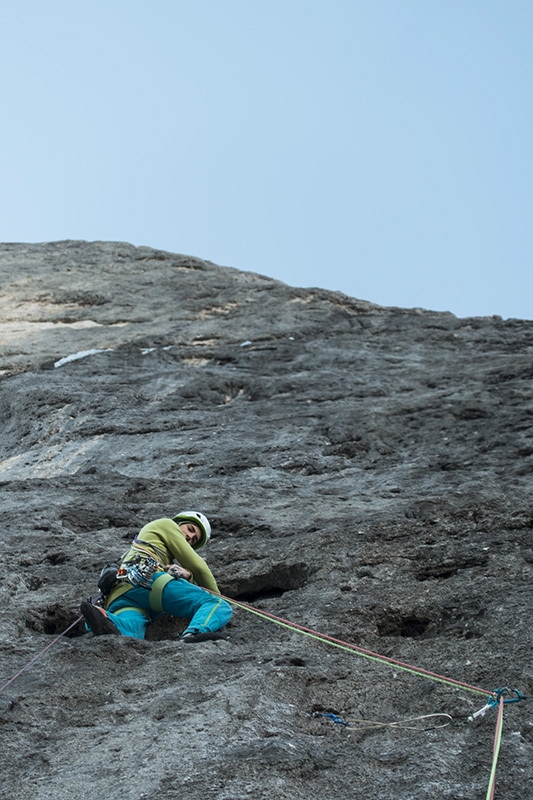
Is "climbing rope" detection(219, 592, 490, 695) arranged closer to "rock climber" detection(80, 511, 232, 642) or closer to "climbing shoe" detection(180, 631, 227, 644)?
"rock climber" detection(80, 511, 232, 642)

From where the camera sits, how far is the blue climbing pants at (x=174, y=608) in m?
6.25

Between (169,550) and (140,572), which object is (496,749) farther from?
(169,550)

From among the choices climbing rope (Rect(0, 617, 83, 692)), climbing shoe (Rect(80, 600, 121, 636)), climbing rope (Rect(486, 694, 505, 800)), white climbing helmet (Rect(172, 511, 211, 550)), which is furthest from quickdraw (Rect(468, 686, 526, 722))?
white climbing helmet (Rect(172, 511, 211, 550))

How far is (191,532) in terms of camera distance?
290 inches

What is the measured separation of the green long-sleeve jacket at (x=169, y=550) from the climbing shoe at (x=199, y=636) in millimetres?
579

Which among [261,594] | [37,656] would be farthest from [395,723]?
[261,594]

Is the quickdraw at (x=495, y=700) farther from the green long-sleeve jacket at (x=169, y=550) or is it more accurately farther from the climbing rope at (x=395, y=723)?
the green long-sleeve jacket at (x=169, y=550)

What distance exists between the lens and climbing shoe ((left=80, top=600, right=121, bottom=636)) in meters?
5.88

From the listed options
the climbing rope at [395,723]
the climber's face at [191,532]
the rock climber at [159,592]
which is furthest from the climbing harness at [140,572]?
the climbing rope at [395,723]

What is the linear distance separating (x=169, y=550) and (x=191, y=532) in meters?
0.49

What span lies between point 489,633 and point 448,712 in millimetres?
943

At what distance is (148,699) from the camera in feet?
17.1

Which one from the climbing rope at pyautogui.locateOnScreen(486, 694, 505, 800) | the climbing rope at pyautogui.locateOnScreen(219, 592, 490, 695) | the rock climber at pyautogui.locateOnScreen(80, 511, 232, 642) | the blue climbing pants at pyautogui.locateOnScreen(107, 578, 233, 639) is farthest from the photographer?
the blue climbing pants at pyautogui.locateOnScreen(107, 578, 233, 639)

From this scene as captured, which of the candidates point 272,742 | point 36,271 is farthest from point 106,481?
point 36,271
